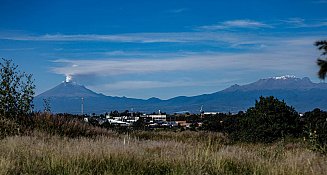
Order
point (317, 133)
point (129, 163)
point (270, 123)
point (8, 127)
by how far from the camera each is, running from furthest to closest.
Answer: point (270, 123) < point (317, 133) < point (8, 127) < point (129, 163)

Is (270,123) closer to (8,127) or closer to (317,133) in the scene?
(317,133)

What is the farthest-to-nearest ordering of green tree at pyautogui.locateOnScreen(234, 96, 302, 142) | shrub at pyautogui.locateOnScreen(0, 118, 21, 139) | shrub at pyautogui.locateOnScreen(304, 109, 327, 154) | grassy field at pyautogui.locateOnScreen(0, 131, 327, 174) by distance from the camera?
green tree at pyautogui.locateOnScreen(234, 96, 302, 142) < shrub at pyautogui.locateOnScreen(0, 118, 21, 139) < shrub at pyautogui.locateOnScreen(304, 109, 327, 154) < grassy field at pyautogui.locateOnScreen(0, 131, 327, 174)

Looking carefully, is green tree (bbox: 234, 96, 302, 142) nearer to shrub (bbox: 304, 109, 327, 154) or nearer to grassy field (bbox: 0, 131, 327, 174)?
shrub (bbox: 304, 109, 327, 154)

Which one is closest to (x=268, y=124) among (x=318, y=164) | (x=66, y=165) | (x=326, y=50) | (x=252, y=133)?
(x=252, y=133)

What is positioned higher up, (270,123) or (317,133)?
(270,123)

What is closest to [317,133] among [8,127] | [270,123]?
[270,123]

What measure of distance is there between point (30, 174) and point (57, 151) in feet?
7.37

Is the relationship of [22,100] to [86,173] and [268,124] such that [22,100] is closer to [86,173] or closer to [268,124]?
[86,173]

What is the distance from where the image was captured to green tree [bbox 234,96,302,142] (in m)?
30.4

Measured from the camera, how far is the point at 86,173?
9.52 m

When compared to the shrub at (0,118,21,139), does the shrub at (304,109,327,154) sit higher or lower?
lower

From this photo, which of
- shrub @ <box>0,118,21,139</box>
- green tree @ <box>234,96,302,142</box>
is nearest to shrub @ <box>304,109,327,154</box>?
green tree @ <box>234,96,302,142</box>

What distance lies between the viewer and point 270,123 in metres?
31.1

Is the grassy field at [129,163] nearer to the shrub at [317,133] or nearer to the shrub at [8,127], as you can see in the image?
the shrub at [317,133]
